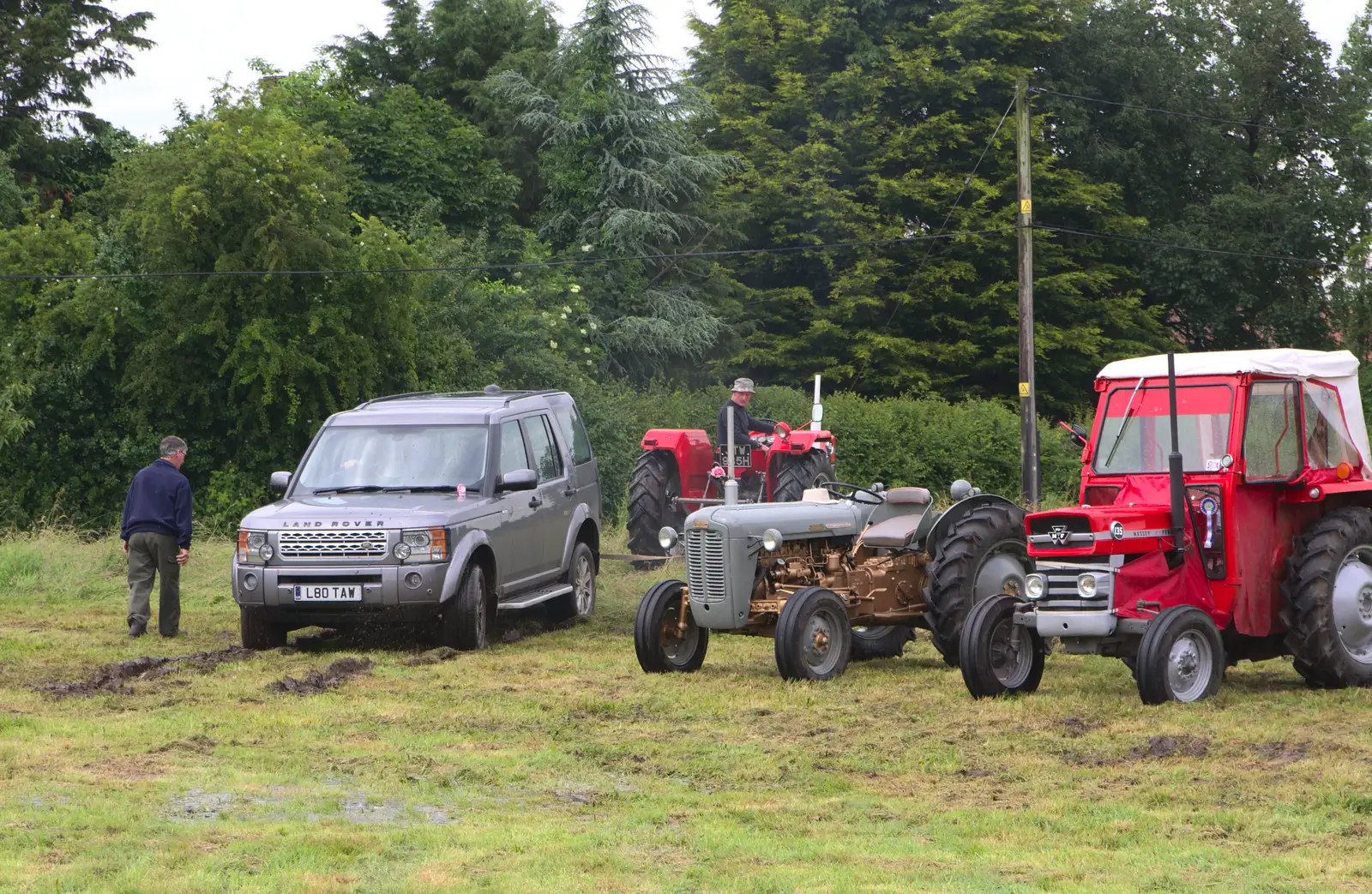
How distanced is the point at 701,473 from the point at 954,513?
794 centimetres

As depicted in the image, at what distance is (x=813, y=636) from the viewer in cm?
1158

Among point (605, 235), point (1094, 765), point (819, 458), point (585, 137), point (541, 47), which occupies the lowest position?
point (1094, 765)

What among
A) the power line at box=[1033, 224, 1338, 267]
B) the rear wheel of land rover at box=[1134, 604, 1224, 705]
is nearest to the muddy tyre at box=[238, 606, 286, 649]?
the rear wheel of land rover at box=[1134, 604, 1224, 705]

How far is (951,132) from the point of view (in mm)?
41594

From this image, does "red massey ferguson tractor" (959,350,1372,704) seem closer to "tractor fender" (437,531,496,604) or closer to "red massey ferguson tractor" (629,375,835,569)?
"tractor fender" (437,531,496,604)

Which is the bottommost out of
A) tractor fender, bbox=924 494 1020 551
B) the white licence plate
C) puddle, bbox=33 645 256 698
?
puddle, bbox=33 645 256 698

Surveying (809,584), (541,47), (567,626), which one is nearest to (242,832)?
(809,584)

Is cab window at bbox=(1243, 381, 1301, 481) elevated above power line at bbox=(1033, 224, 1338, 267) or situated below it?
below

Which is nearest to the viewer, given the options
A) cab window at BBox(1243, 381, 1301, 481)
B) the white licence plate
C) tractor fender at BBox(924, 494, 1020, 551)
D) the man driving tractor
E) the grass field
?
the grass field

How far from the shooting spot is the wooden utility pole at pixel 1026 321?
2619 centimetres

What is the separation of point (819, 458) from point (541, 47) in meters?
28.8

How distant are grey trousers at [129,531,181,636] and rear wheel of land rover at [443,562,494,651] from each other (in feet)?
8.25

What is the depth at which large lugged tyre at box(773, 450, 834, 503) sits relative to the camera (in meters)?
18.2

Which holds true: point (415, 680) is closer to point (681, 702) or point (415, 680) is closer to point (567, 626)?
point (681, 702)
